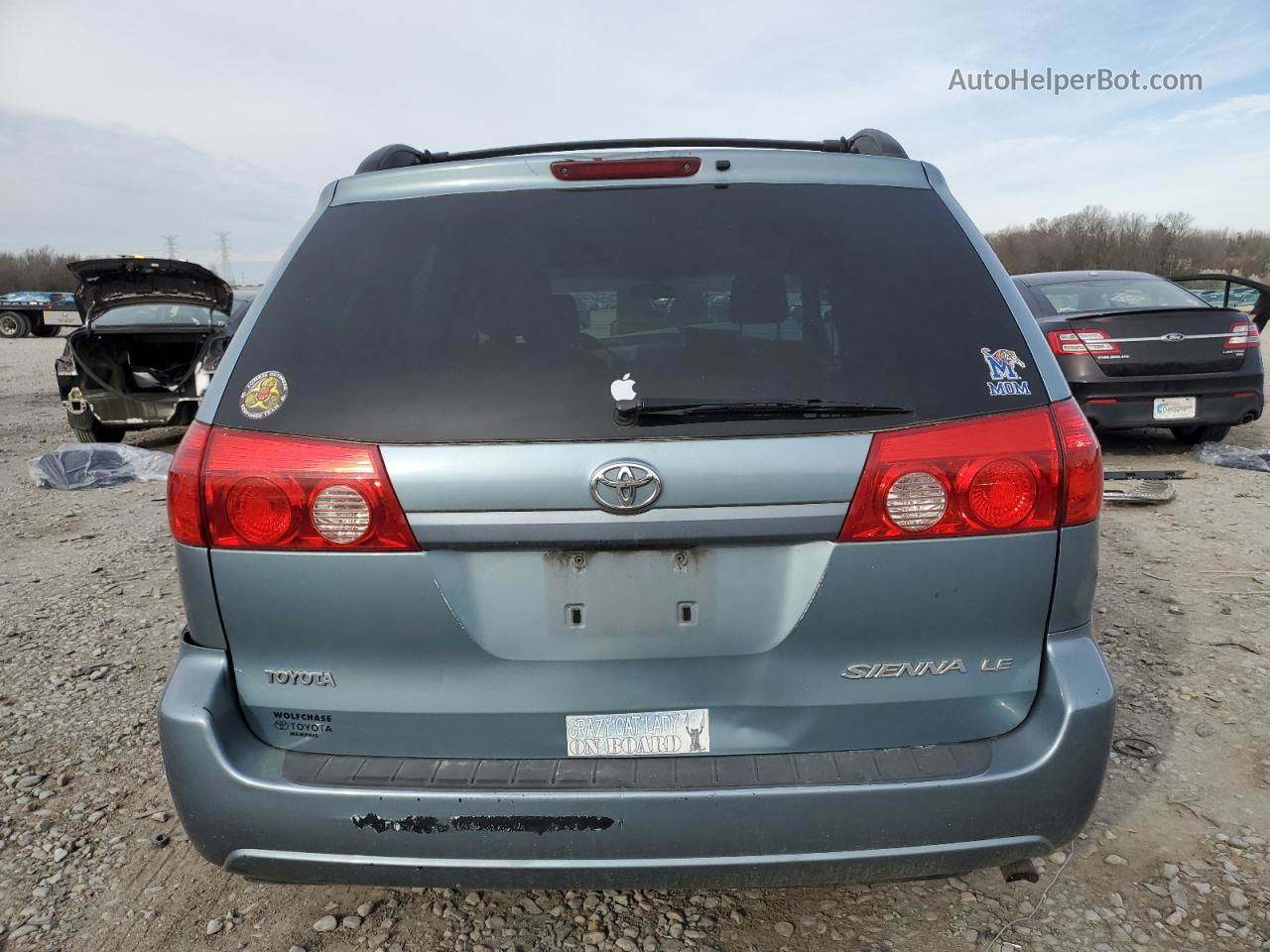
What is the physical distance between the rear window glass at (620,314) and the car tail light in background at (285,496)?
46 millimetres

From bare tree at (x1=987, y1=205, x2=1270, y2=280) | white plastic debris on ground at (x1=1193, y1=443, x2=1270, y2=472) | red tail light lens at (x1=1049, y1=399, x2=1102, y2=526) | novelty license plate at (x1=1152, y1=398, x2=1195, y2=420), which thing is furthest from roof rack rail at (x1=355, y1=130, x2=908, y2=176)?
bare tree at (x1=987, y1=205, x2=1270, y2=280)

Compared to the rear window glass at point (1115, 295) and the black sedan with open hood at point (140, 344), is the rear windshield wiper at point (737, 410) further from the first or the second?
the black sedan with open hood at point (140, 344)

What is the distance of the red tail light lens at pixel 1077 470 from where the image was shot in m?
1.74

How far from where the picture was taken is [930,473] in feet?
5.54

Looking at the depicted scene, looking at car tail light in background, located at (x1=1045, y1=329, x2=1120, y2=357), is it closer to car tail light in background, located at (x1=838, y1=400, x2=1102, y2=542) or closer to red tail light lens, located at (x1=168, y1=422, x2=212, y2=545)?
car tail light in background, located at (x1=838, y1=400, x2=1102, y2=542)

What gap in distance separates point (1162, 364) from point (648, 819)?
7.38 meters

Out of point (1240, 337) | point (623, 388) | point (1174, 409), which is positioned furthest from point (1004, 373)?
point (1240, 337)

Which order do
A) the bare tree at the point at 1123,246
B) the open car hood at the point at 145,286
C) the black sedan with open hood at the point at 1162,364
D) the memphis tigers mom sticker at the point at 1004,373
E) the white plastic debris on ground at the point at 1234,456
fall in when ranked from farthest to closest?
the bare tree at the point at 1123,246 → the open car hood at the point at 145,286 → the white plastic debris on ground at the point at 1234,456 → the black sedan with open hood at the point at 1162,364 → the memphis tigers mom sticker at the point at 1004,373

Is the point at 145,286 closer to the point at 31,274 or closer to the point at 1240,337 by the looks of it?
the point at 1240,337

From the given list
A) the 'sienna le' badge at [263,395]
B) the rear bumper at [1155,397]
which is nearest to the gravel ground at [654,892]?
the 'sienna le' badge at [263,395]

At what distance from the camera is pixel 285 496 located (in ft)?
5.63

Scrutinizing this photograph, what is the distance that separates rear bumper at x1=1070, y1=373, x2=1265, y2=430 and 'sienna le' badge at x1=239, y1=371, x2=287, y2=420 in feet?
23.3

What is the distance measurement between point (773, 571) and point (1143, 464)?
730 centimetres

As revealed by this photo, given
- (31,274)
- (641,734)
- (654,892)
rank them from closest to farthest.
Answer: (641,734)
(654,892)
(31,274)
